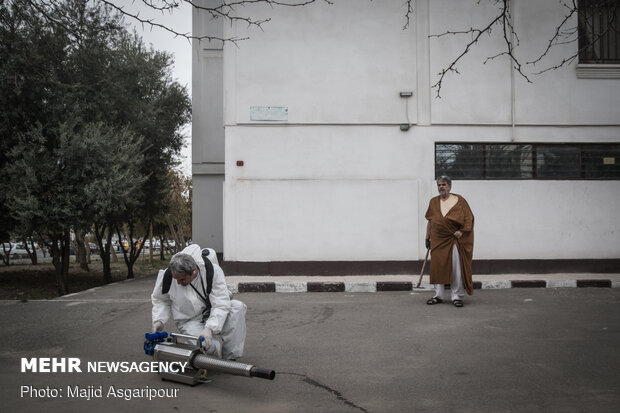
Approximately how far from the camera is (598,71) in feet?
39.2

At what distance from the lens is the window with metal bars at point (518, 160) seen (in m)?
11.9

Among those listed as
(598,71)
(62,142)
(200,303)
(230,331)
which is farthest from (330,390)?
(598,71)

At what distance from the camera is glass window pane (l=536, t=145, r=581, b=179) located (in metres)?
11.9

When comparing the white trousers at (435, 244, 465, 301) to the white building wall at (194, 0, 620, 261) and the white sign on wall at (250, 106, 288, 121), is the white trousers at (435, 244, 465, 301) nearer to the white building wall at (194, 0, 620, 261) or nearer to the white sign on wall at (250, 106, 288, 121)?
the white building wall at (194, 0, 620, 261)

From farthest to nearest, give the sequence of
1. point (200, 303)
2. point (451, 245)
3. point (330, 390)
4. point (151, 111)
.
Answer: point (151, 111)
point (451, 245)
point (200, 303)
point (330, 390)

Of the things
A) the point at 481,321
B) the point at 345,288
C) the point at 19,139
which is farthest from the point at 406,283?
the point at 19,139

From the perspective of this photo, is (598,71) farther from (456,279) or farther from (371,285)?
(371,285)

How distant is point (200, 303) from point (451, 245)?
498cm

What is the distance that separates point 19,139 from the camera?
12.1 meters

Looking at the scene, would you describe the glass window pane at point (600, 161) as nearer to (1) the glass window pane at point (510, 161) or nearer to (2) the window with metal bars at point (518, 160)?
(2) the window with metal bars at point (518, 160)

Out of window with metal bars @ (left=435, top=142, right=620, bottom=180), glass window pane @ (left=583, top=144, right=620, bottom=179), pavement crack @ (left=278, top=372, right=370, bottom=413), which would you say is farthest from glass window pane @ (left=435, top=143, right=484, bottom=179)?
pavement crack @ (left=278, top=372, right=370, bottom=413)

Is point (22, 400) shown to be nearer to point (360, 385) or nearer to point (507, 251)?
point (360, 385)

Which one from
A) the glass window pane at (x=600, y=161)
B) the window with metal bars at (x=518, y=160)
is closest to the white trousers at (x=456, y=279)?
the window with metal bars at (x=518, y=160)

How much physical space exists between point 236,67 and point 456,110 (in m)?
5.05
